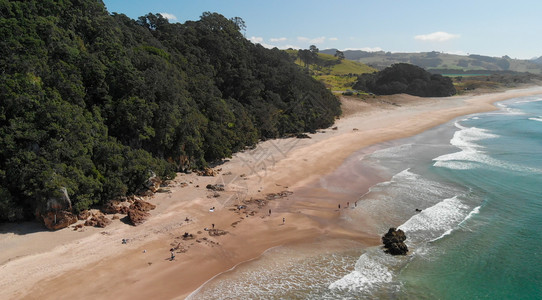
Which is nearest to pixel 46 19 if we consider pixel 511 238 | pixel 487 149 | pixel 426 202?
pixel 426 202

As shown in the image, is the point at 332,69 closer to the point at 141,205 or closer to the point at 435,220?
the point at 435,220

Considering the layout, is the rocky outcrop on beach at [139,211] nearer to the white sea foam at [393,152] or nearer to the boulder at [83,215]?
the boulder at [83,215]

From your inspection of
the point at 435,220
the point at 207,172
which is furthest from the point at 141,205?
the point at 435,220

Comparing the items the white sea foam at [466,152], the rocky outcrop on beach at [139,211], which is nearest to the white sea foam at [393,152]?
the white sea foam at [466,152]

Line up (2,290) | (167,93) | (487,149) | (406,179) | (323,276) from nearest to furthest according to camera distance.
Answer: (2,290), (323,276), (167,93), (406,179), (487,149)

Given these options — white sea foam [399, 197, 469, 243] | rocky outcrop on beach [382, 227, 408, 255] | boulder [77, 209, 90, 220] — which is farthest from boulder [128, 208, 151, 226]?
white sea foam [399, 197, 469, 243]

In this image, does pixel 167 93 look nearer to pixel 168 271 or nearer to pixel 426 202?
pixel 168 271

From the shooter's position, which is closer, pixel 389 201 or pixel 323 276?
pixel 323 276
